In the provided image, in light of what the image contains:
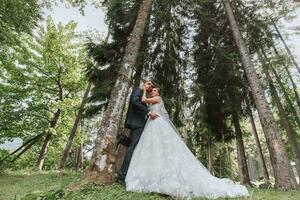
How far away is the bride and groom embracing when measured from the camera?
5.06 m

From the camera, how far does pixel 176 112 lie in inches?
481

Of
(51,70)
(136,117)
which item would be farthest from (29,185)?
(51,70)

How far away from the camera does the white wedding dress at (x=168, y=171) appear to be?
502cm

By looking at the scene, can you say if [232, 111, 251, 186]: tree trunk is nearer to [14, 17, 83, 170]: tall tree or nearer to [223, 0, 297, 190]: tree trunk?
[223, 0, 297, 190]: tree trunk

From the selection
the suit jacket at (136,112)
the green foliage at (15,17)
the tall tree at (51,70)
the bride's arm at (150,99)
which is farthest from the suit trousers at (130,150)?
the tall tree at (51,70)

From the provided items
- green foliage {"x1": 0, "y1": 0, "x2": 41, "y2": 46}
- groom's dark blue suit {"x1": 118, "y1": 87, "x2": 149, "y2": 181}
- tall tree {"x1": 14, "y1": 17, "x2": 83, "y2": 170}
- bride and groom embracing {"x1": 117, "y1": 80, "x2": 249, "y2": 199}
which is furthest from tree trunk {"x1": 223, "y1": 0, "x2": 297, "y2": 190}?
tall tree {"x1": 14, "y1": 17, "x2": 83, "y2": 170}

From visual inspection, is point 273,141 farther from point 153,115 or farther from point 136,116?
point 136,116

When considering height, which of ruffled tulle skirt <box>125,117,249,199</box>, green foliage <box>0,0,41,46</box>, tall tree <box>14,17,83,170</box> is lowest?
ruffled tulle skirt <box>125,117,249,199</box>

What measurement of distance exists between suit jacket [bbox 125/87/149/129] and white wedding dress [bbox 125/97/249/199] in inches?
8.0

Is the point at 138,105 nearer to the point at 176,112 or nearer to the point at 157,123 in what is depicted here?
the point at 157,123

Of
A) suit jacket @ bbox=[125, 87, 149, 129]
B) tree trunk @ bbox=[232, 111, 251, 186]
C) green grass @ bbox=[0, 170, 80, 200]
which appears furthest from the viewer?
tree trunk @ bbox=[232, 111, 251, 186]

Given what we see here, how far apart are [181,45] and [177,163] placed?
8921 millimetres

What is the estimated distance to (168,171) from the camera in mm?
5348

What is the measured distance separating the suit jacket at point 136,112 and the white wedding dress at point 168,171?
0.20 metres
